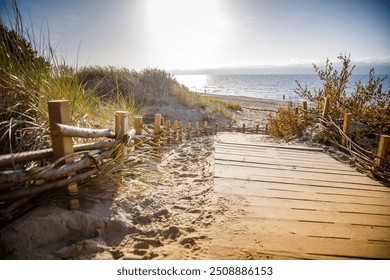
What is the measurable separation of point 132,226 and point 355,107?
6051mm

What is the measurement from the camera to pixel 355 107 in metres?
5.48

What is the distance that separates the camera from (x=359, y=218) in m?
2.05

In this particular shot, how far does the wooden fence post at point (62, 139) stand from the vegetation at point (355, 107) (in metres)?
5.54

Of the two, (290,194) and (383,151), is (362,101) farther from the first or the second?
(290,194)

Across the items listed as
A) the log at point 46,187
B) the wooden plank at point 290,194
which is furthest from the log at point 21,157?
the wooden plank at point 290,194

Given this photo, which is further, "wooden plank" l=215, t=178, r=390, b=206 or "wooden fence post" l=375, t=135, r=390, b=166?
"wooden fence post" l=375, t=135, r=390, b=166

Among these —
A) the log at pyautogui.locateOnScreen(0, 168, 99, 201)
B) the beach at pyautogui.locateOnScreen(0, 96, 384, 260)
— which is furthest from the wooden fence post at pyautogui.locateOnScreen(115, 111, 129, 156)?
the log at pyautogui.locateOnScreen(0, 168, 99, 201)

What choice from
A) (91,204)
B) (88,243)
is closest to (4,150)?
(91,204)

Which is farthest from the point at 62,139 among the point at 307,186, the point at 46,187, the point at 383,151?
the point at 383,151

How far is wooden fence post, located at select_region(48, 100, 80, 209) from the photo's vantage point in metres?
1.77

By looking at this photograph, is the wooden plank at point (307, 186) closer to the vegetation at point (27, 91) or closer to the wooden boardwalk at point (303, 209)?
the wooden boardwalk at point (303, 209)

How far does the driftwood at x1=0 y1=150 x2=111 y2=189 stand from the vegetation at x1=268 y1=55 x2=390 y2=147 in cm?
541

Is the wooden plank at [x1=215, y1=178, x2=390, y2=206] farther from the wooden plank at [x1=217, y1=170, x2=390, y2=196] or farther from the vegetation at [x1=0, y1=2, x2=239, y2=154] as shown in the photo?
the vegetation at [x1=0, y1=2, x2=239, y2=154]

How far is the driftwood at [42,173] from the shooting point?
150cm
